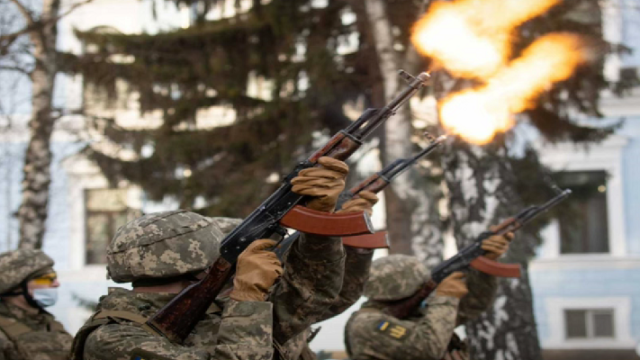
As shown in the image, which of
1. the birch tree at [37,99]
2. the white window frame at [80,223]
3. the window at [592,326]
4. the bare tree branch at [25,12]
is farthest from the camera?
the white window frame at [80,223]

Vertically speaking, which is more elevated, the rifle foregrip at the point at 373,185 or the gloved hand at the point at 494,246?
the rifle foregrip at the point at 373,185

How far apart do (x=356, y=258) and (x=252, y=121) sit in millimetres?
7806

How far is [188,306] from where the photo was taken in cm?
360

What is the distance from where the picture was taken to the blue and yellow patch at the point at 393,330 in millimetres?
5594

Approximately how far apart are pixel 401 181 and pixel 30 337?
224 inches

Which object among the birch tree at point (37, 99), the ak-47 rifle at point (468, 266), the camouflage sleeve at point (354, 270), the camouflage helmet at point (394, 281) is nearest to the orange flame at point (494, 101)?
the ak-47 rifle at point (468, 266)

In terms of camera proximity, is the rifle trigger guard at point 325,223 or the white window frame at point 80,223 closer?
the rifle trigger guard at point 325,223

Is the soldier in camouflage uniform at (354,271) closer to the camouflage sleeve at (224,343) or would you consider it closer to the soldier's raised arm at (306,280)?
the soldier's raised arm at (306,280)

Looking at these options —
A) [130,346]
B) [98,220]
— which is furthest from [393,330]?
[98,220]

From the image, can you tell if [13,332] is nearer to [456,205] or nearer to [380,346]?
[380,346]

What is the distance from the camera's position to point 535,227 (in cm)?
1277

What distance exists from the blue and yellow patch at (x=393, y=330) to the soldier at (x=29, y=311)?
2.32 meters

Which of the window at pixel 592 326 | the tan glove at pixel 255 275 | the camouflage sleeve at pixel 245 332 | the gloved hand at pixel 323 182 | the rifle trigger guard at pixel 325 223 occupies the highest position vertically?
the gloved hand at pixel 323 182

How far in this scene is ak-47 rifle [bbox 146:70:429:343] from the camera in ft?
11.5
